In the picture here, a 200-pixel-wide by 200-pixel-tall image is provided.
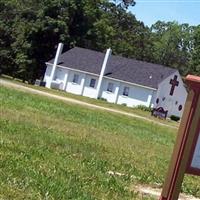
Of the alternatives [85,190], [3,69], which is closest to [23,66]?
[3,69]

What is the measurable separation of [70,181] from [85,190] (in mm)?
456

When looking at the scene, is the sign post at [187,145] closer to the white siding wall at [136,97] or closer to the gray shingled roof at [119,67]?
the white siding wall at [136,97]

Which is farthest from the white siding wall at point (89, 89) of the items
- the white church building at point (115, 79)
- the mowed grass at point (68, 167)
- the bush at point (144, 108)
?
the mowed grass at point (68, 167)

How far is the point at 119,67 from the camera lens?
7050 centimetres

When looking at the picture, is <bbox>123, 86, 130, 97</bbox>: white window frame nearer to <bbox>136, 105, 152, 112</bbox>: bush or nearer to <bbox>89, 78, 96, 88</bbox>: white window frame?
<bbox>136, 105, 152, 112</bbox>: bush

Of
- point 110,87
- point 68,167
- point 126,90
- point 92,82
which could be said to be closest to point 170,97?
point 126,90

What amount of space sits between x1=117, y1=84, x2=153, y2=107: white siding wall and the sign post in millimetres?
58891

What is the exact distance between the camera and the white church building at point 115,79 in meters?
66.6

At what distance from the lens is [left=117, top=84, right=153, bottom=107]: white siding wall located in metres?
65.8

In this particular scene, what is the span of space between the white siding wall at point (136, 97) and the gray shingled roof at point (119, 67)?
62cm

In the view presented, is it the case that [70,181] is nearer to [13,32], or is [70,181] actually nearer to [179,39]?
[13,32]

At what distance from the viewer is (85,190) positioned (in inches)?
352

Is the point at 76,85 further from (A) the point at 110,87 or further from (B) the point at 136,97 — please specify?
(B) the point at 136,97

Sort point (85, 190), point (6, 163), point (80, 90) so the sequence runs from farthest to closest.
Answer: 1. point (80, 90)
2. point (6, 163)
3. point (85, 190)
